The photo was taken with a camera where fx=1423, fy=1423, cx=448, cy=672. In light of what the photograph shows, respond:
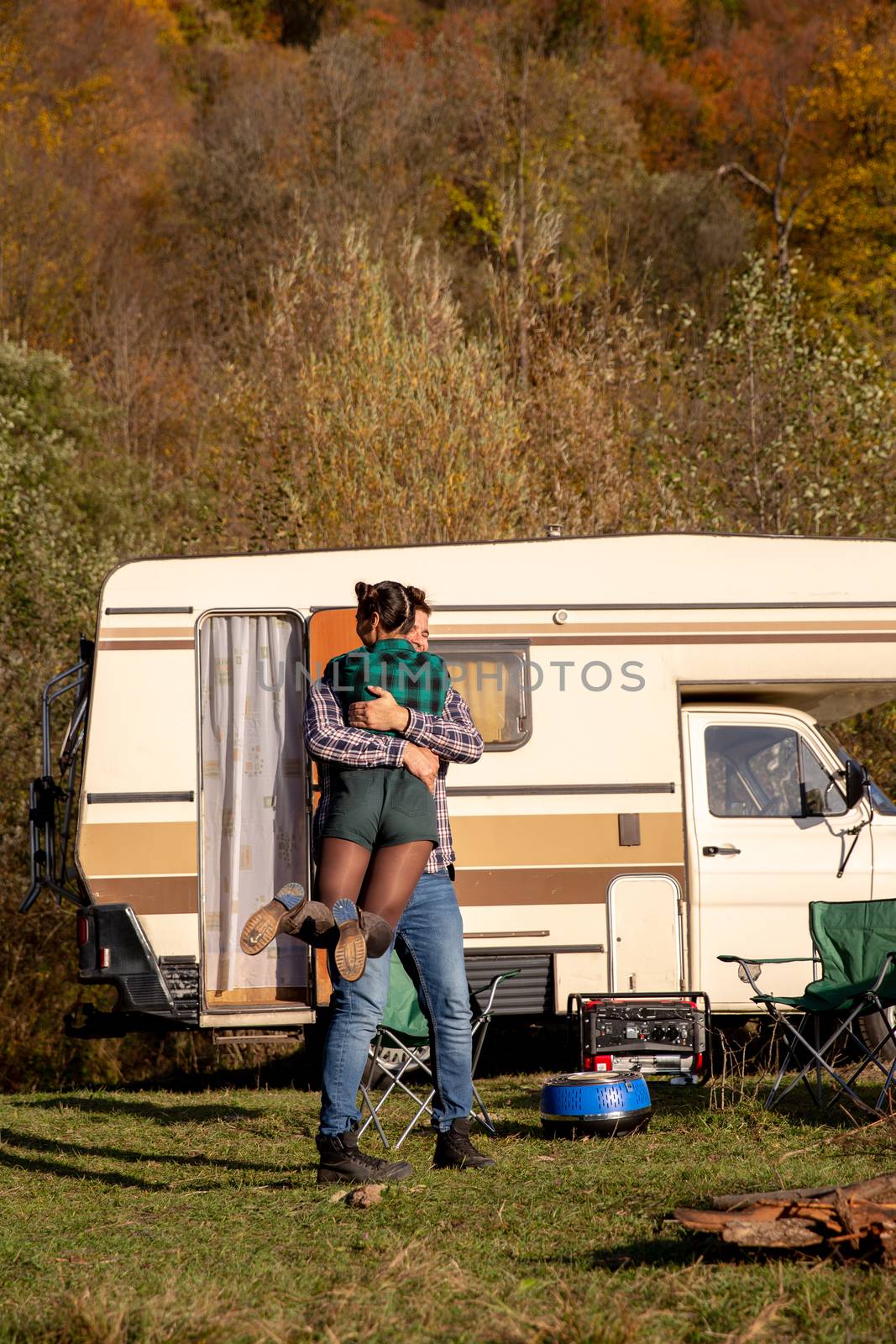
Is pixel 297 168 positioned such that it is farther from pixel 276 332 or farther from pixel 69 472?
pixel 276 332

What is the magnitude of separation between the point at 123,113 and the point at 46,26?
2.25 m

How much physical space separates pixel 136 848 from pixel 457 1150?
314 centimetres

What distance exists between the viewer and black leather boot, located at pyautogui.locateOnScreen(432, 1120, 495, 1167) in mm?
4750

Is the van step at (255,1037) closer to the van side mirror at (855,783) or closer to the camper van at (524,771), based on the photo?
the camper van at (524,771)

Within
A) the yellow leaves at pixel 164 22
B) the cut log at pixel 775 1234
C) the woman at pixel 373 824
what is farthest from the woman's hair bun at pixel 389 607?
the yellow leaves at pixel 164 22

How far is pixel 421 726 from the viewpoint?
4.68 metres

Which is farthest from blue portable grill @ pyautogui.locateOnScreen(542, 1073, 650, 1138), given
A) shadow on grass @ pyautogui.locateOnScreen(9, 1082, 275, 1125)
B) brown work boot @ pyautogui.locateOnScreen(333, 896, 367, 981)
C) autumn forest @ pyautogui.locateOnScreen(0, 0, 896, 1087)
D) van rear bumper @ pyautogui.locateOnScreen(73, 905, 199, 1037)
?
autumn forest @ pyautogui.locateOnScreen(0, 0, 896, 1087)

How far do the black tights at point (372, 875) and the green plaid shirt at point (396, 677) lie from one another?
0.46 m

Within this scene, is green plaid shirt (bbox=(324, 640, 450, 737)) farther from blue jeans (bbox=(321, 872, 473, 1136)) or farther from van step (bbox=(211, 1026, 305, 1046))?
van step (bbox=(211, 1026, 305, 1046))

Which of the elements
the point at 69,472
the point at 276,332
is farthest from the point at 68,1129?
the point at 69,472

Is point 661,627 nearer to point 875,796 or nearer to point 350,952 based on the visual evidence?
point 875,796

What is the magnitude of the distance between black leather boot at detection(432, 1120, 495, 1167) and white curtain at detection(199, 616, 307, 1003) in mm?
2754

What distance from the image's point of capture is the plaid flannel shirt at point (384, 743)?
15.1ft

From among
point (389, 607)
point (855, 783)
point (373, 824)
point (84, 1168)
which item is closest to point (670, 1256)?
point (373, 824)
